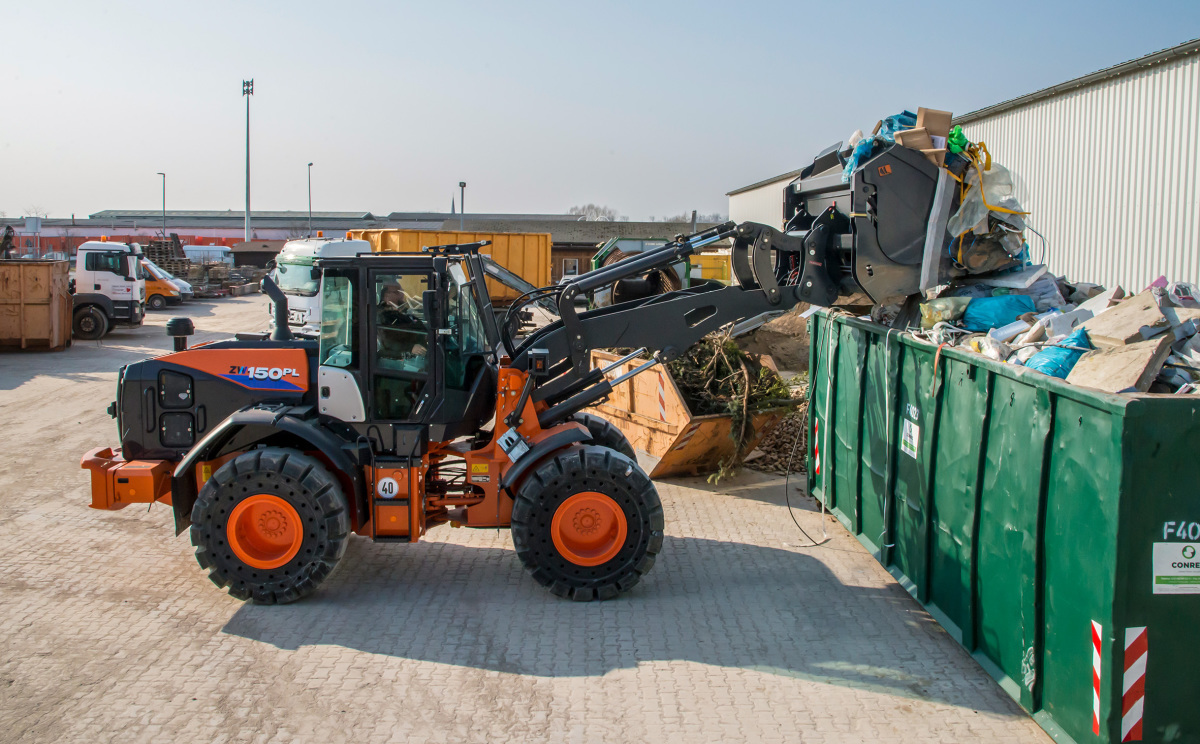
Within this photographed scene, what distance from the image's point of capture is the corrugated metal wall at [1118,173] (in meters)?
10.2

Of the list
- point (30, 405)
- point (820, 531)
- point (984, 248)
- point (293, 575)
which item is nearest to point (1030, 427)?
point (984, 248)

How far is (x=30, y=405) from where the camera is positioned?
45.7 feet

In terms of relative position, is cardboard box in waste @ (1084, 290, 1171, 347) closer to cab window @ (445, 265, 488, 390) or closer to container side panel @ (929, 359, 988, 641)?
container side panel @ (929, 359, 988, 641)

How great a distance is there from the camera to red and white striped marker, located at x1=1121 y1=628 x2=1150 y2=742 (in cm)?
393

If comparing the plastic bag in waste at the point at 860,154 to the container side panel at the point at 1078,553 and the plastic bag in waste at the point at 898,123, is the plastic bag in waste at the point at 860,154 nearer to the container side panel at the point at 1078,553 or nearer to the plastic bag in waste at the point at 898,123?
the plastic bag in waste at the point at 898,123

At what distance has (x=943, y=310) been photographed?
239 inches

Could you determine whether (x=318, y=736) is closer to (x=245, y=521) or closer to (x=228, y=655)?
(x=228, y=655)

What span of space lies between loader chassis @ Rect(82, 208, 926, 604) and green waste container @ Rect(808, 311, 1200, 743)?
1575 millimetres

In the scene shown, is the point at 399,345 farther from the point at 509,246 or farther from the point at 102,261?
the point at 102,261

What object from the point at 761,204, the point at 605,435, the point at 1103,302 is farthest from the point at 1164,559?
the point at 761,204

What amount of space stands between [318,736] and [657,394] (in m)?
5.83

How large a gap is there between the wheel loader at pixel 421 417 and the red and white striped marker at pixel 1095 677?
2805 millimetres

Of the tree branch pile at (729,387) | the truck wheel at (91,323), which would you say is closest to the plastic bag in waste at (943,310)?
the tree branch pile at (729,387)

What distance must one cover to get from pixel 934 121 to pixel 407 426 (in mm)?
4296
